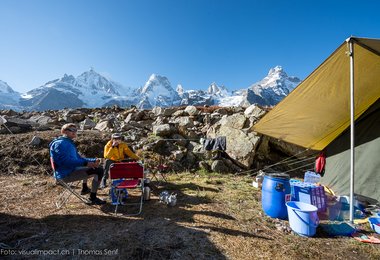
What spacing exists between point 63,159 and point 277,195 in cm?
445

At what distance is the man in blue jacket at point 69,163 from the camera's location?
14.7 ft

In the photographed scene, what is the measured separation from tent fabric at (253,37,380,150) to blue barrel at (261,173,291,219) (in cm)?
229

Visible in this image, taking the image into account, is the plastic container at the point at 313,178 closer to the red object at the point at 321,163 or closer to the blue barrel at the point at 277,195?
the red object at the point at 321,163

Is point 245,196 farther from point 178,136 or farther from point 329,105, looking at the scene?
point 178,136

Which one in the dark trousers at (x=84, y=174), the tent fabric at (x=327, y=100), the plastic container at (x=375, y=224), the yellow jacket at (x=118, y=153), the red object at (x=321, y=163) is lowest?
the plastic container at (x=375, y=224)

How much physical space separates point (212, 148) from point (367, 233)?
545cm

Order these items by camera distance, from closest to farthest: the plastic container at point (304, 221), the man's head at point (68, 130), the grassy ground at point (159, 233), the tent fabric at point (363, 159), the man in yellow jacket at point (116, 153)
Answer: the grassy ground at point (159, 233) < the plastic container at point (304, 221) < the man's head at point (68, 130) < the tent fabric at point (363, 159) < the man in yellow jacket at point (116, 153)

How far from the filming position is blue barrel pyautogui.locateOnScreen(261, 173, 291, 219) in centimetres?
437

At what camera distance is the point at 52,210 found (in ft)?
14.9

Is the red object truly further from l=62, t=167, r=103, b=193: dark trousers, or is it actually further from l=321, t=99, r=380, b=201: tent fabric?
l=62, t=167, r=103, b=193: dark trousers

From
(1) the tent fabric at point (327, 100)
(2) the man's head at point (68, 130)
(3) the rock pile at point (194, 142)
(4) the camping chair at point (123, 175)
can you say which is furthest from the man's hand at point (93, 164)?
(1) the tent fabric at point (327, 100)

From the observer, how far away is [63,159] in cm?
449

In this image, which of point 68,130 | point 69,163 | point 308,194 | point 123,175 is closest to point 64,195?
point 69,163

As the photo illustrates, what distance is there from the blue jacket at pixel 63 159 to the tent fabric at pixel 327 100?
512 cm
